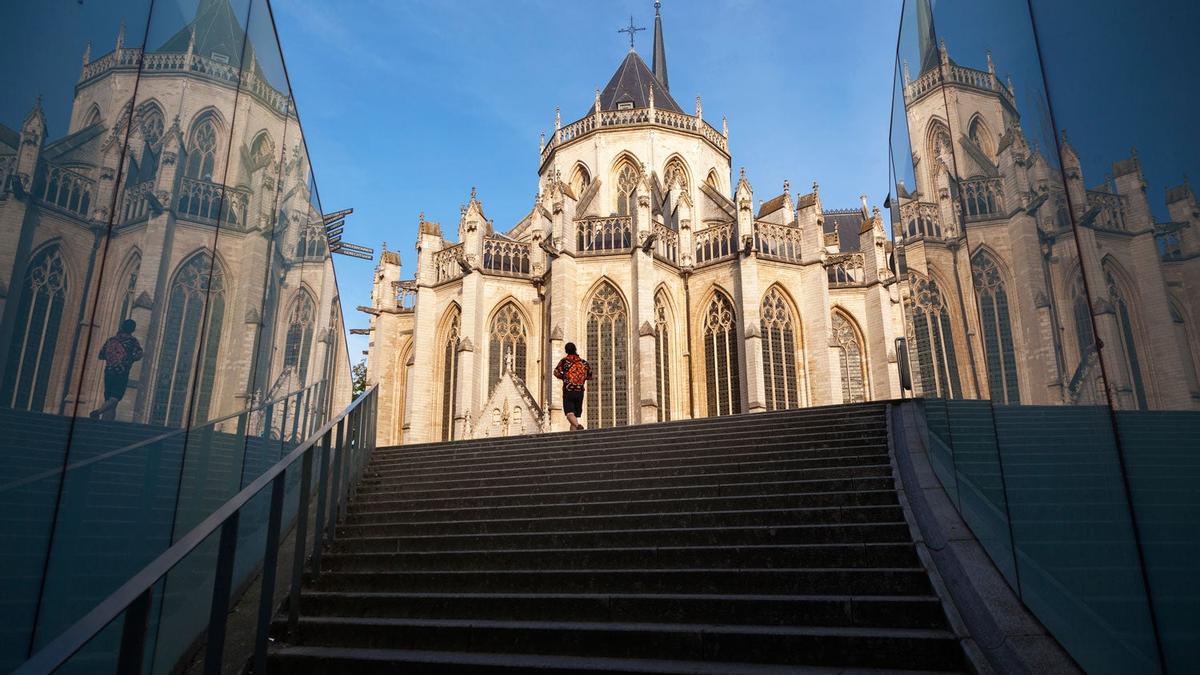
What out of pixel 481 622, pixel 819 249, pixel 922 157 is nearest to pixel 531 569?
pixel 481 622

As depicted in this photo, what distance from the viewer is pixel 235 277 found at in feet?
15.9

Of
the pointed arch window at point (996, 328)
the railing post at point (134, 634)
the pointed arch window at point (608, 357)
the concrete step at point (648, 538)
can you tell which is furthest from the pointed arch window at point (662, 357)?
the railing post at point (134, 634)

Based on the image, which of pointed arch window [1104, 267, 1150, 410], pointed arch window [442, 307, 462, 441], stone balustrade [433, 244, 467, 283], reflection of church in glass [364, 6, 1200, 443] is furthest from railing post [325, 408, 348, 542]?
stone balustrade [433, 244, 467, 283]

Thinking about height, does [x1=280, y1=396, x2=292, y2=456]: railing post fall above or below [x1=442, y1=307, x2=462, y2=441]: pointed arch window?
below

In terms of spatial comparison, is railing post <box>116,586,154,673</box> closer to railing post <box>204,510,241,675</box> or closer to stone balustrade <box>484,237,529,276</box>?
railing post <box>204,510,241,675</box>

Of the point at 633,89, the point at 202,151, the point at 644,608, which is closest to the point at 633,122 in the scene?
the point at 633,89

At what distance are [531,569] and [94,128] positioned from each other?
3694mm

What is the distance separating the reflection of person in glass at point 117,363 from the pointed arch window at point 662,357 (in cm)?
1988

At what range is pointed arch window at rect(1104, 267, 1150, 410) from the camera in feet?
7.41

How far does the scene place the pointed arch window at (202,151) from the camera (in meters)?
3.97

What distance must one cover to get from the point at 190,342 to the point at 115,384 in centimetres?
91

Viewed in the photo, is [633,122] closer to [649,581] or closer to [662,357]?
[662,357]

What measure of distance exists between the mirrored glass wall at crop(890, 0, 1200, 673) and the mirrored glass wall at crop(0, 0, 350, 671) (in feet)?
10.9

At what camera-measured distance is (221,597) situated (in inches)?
121
